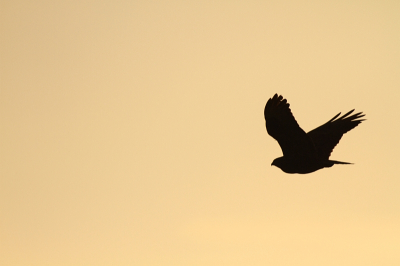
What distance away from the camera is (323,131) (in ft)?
46.3

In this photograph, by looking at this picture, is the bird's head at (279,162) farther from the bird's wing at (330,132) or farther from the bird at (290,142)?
the bird's wing at (330,132)

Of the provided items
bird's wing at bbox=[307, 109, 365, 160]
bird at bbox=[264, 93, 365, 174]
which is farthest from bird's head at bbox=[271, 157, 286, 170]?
bird's wing at bbox=[307, 109, 365, 160]

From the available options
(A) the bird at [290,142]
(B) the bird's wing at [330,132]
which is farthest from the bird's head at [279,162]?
(B) the bird's wing at [330,132]

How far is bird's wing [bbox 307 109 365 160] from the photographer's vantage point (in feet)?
44.5

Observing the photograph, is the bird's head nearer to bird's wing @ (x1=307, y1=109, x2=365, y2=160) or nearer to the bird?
the bird

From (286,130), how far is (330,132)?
2.34 meters

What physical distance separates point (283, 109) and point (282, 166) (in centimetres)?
135

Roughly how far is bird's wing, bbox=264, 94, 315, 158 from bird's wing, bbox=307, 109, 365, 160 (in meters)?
0.91

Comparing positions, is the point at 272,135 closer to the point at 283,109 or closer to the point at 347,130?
the point at 283,109

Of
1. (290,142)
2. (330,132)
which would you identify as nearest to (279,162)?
(290,142)

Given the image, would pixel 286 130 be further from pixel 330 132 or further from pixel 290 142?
pixel 330 132

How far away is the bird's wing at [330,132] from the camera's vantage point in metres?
13.6

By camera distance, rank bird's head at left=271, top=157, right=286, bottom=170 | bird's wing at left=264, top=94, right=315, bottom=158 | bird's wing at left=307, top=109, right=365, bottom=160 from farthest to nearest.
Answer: bird's wing at left=307, top=109, right=365, bottom=160 < bird's head at left=271, top=157, right=286, bottom=170 < bird's wing at left=264, top=94, right=315, bottom=158

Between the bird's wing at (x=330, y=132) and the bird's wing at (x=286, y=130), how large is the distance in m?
0.91
